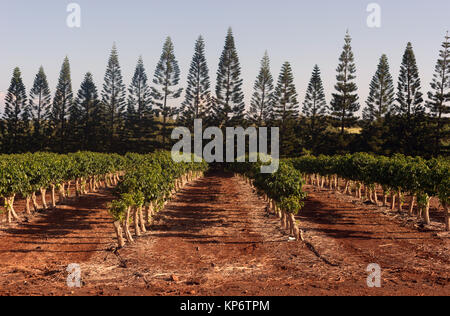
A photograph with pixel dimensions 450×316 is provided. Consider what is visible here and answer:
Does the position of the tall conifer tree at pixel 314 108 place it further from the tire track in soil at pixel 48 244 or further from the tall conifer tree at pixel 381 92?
the tire track in soil at pixel 48 244

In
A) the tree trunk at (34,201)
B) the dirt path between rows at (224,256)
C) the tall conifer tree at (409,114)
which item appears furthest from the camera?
the tall conifer tree at (409,114)

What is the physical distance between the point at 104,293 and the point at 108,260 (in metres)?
3.37

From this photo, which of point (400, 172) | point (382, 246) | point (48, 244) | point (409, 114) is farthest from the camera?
point (409, 114)

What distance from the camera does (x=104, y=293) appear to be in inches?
342

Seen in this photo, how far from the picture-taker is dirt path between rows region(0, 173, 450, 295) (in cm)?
927

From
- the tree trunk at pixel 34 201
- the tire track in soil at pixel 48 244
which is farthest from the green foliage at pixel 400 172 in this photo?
the tree trunk at pixel 34 201

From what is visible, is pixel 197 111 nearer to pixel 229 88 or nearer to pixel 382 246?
pixel 229 88

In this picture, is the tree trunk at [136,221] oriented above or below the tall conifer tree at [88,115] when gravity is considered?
below

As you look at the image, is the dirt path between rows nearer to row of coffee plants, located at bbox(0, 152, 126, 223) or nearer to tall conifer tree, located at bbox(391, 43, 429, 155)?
row of coffee plants, located at bbox(0, 152, 126, 223)

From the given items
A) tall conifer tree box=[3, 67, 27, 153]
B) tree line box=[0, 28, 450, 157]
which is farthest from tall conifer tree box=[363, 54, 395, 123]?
tall conifer tree box=[3, 67, 27, 153]

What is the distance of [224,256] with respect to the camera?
12.6 m

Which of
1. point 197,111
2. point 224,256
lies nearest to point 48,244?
point 224,256

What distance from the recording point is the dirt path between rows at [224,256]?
9266 mm

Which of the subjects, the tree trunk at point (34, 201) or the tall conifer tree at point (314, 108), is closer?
the tree trunk at point (34, 201)
